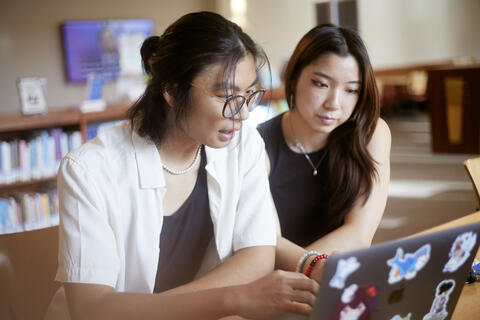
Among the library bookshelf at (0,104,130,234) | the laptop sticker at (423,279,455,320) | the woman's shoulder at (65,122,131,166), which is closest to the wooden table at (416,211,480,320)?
the laptop sticker at (423,279,455,320)

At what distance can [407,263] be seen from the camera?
2.56 ft

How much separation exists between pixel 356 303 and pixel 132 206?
65 centimetres

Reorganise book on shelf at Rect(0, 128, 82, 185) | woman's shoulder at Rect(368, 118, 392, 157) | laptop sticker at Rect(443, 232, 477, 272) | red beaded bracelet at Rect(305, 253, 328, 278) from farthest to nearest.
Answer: book on shelf at Rect(0, 128, 82, 185), woman's shoulder at Rect(368, 118, 392, 157), red beaded bracelet at Rect(305, 253, 328, 278), laptop sticker at Rect(443, 232, 477, 272)

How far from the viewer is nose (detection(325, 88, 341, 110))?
1738 millimetres

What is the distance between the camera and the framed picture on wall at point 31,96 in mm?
3861

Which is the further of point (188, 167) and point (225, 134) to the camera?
point (188, 167)

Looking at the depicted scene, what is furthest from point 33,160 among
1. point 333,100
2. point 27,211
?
point 333,100

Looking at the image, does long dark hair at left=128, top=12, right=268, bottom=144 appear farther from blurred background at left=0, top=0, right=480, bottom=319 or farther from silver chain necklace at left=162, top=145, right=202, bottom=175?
blurred background at left=0, top=0, right=480, bottom=319

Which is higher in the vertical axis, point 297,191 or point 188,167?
point 188,167

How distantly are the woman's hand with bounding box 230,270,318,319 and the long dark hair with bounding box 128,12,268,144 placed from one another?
0.46 metres

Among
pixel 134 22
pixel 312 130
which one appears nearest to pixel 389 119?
pixel 134 22

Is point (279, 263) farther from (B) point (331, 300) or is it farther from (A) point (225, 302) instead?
(B) point (331, 300)

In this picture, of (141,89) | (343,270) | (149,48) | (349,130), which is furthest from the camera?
(141,89)

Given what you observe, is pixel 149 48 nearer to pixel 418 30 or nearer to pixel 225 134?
pixel 225 134
